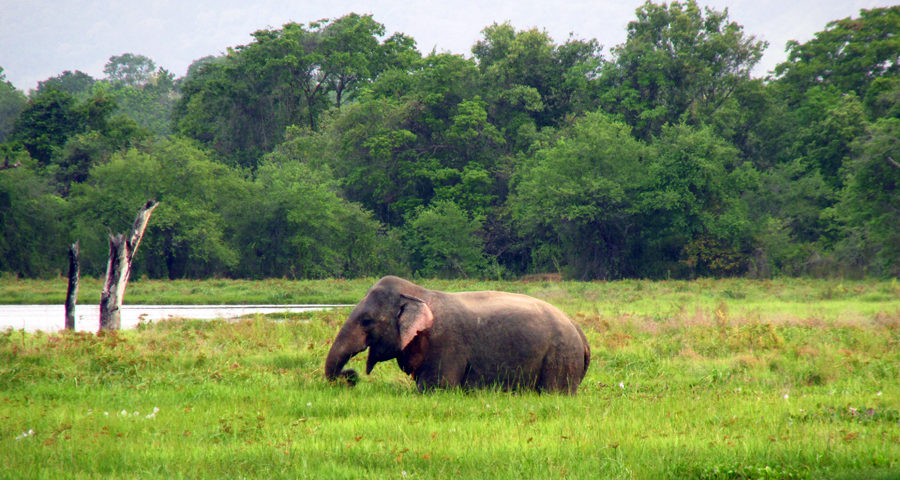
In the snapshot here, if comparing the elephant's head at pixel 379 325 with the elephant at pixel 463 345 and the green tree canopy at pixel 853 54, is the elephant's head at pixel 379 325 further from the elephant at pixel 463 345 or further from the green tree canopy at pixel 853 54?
the green tree canopy at pixel 853 54

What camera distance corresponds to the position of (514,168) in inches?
2370

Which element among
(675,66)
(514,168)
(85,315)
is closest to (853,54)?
(675,66)

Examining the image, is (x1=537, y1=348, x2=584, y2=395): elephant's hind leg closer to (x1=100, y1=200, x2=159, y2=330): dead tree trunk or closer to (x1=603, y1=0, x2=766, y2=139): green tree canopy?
(x1=100, y1=200, x2=159, y2=330): dead tree trunk

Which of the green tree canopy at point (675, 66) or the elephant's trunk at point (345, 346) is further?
the green tree canopy at point (675, 66)

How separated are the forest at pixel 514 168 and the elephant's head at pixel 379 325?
38.5m

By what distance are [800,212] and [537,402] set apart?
49053 millimetres

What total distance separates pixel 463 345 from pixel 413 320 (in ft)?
2.77

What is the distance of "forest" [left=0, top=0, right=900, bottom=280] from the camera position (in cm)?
4953

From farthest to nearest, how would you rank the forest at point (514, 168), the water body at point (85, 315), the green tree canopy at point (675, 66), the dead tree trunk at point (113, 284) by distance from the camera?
the green tree canopy at point (675, 66) < the forest at point (514, 168) < the water body at point (85, 315) < the dead tree trunk at point (113, 284)

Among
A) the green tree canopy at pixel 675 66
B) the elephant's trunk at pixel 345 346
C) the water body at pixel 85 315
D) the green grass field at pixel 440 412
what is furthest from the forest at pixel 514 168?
the elephant's trunk at pixel 345 346

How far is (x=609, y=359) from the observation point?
47.8 ft

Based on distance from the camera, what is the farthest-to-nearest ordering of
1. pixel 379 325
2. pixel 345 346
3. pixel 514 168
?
pixel 514 168 → pixel 379 325 → pixel 345 346

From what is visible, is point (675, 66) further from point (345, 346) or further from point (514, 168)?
point (345, 346)

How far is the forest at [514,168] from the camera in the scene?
49.5 metres
